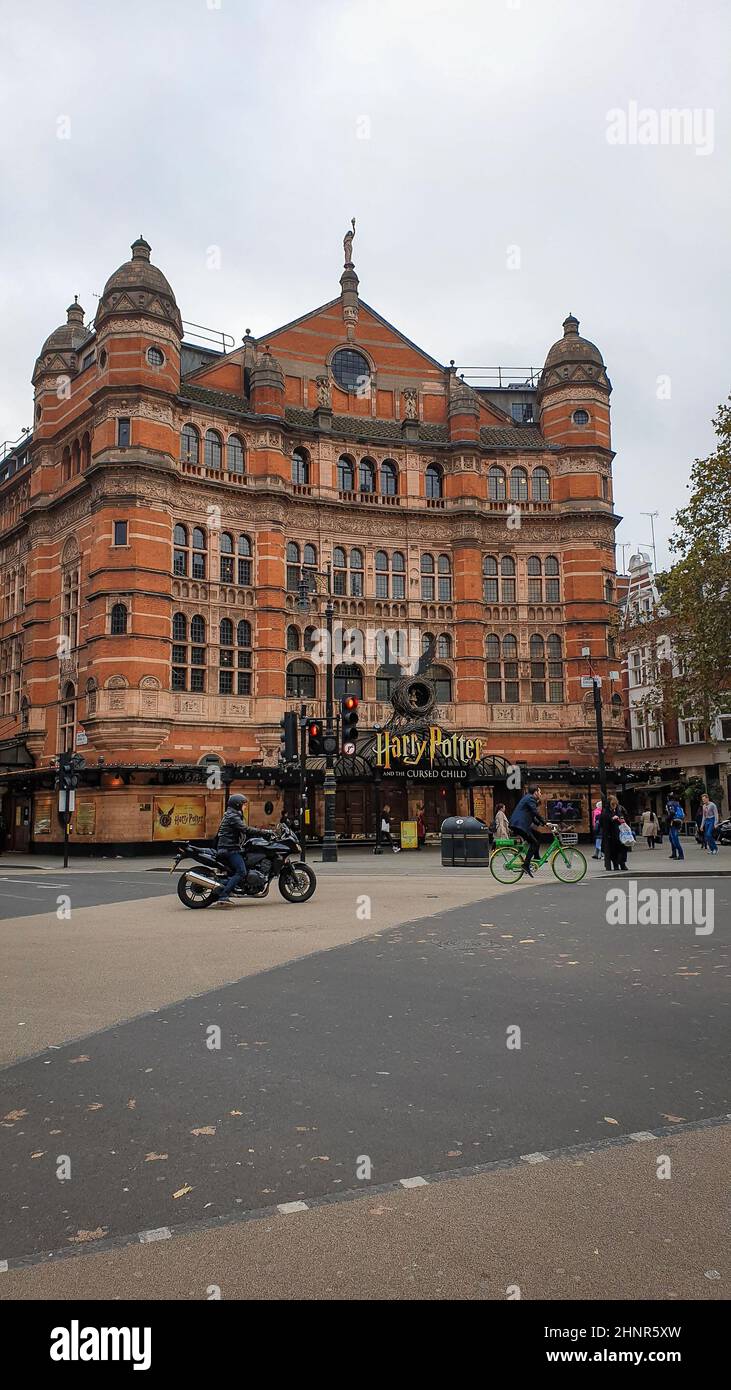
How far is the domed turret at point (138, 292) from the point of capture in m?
38.6

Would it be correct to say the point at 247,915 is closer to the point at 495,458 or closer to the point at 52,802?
the point at 52,802

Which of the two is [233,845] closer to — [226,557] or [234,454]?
[226,557]

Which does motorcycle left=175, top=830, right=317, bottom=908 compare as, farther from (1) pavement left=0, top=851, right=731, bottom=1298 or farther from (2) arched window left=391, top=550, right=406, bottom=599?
(2) arched window left=391, top=550, right=406, bottom=599

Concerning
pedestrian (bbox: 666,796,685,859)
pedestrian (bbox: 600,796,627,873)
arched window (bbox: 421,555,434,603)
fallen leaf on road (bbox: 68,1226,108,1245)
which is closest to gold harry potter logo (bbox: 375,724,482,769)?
arched window (bbox: 421,555,434,603)

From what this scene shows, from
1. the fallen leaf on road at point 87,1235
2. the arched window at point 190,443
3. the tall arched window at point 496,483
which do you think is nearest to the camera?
the fallen leaf on road at point 87,1235

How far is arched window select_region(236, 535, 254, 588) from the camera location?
41.5 meters

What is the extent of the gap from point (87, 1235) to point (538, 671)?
→ 142 ft

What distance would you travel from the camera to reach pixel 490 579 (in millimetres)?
46312

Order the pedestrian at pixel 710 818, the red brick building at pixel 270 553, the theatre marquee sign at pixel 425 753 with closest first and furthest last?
the pedestrian at pixel 710 818 → the red brick building at pixel 270 553 → the theatre marquee sign at pixel 425 753

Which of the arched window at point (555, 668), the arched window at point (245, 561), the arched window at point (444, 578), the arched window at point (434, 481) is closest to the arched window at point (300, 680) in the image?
the arched window at point (245, 561)

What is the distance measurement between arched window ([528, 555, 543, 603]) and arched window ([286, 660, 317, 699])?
39.8ft

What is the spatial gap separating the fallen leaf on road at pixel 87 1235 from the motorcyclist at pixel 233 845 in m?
10.6

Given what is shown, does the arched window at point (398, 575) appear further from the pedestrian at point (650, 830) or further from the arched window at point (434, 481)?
the pedestrian at point (650, 830)

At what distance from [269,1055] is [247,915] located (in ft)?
25.4
